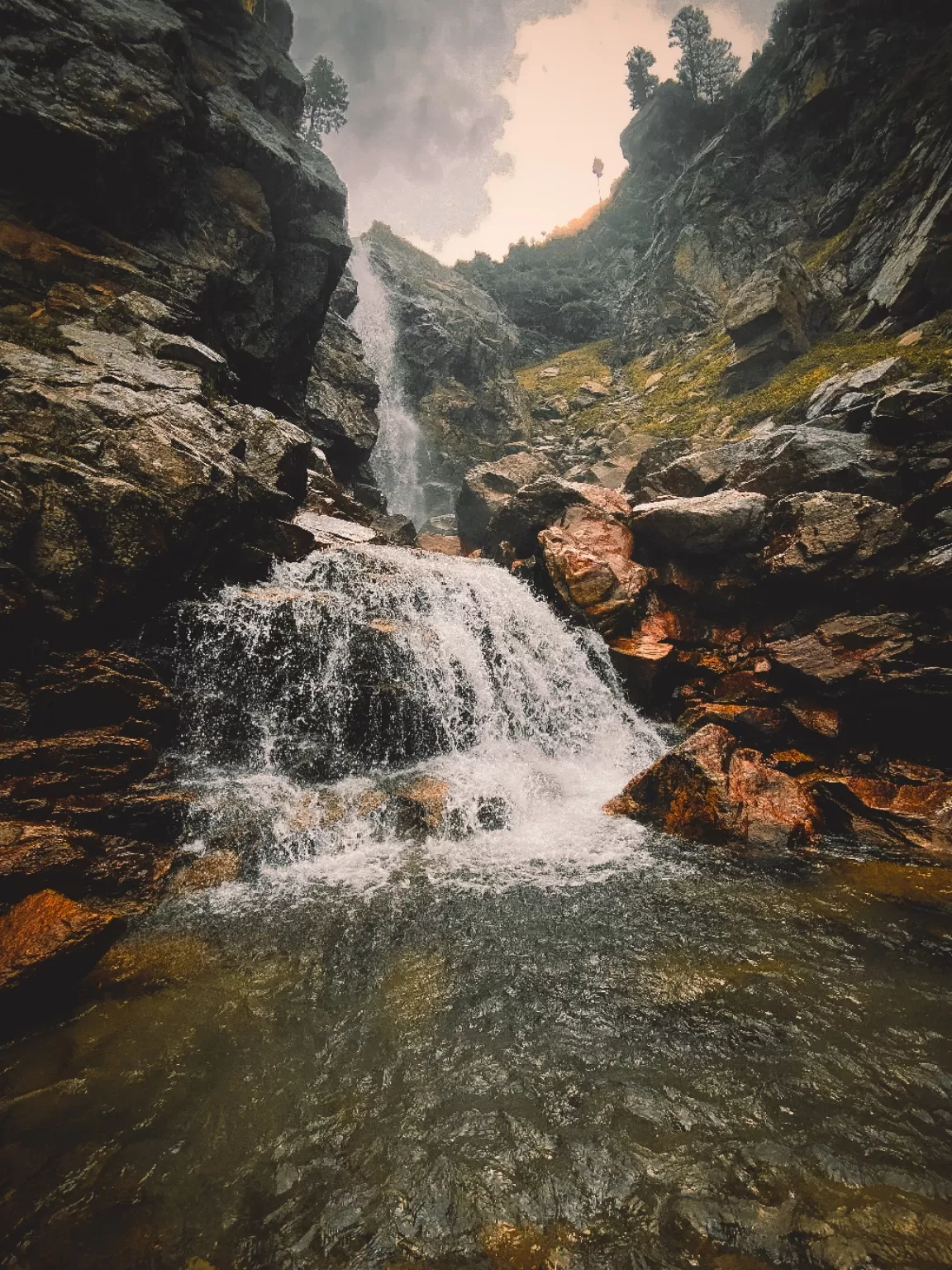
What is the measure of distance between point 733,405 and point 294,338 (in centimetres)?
2619

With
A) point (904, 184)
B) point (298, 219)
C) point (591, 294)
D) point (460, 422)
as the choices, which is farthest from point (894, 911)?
point (591, 294)

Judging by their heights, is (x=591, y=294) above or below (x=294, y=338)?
above

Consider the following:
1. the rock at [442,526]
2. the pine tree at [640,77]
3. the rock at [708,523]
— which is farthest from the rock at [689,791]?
the pine tree at [640,77]

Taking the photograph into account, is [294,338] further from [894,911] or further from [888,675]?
[894,911]

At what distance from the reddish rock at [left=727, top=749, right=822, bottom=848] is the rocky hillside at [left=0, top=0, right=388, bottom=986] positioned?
8.94 m

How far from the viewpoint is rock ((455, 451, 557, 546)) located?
3052 cm

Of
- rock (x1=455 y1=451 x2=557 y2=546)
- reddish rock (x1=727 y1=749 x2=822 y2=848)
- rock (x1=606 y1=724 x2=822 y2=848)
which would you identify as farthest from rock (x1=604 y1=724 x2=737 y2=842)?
rock (x1=455 y1=451 x2=557 y2=546)

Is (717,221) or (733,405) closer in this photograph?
(733,405)

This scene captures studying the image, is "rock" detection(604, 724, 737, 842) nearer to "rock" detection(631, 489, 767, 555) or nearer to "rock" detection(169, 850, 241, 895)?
"rock" detection(169, 850, 241, 895)

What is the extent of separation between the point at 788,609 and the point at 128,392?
17.7 metres

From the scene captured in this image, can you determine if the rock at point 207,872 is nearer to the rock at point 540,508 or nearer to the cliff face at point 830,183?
the rock at point 540,508

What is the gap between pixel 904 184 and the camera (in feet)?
94.3

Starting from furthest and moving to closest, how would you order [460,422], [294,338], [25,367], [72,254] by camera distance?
[460,422] < [294,338] < [72,254] < [25,367]

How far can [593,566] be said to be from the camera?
17.2 metres
